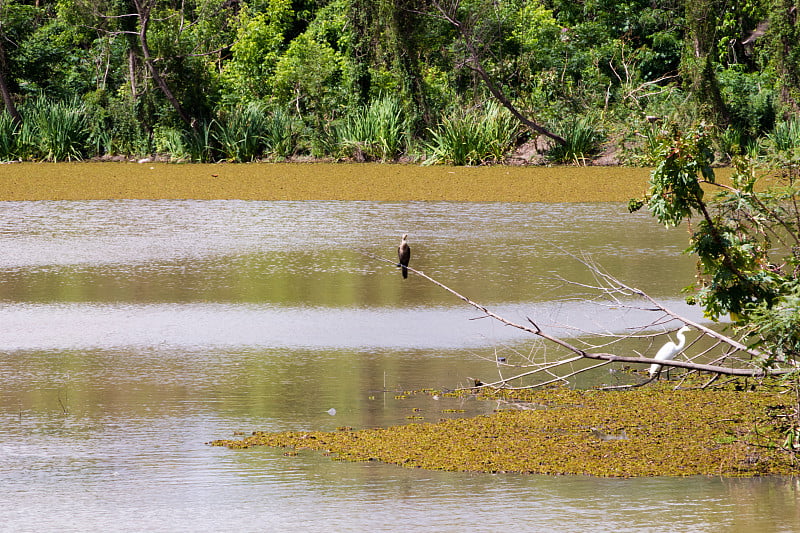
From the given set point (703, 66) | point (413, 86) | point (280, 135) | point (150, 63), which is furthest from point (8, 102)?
point (703, 66)

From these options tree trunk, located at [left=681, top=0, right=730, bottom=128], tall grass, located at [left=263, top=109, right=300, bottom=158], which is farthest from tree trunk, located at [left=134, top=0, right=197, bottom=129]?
tree trunk, located at [left=681, top=0, right=730, bottom=128]

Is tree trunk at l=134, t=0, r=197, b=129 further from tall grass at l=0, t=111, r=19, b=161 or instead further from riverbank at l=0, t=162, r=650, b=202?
tall grass at l=0, t=111, r=19, b=161

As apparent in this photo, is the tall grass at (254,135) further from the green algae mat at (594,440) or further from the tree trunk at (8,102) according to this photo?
the green algae mat at (594,440)

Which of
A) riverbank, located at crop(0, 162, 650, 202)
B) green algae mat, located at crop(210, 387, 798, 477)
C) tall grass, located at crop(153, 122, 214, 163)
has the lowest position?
green algae mat, located at crop(210, 387, 798, 477)

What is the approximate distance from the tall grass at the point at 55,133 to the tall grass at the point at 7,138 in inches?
7.9

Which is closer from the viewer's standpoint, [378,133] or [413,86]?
[378,133]

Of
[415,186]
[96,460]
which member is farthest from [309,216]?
[96,460]

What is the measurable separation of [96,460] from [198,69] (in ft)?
55.2

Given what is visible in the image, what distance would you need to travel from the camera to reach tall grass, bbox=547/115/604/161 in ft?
64.5

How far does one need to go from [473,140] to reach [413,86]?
1993 mm

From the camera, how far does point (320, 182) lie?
17.3 m

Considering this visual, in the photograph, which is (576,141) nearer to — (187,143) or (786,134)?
(786,134)

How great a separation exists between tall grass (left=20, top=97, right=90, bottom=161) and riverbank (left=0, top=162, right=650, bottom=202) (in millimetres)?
885

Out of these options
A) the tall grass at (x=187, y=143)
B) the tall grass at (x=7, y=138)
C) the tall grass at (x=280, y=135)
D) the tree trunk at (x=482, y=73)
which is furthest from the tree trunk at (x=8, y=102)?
the tree trunk at (x=482, y=73)
